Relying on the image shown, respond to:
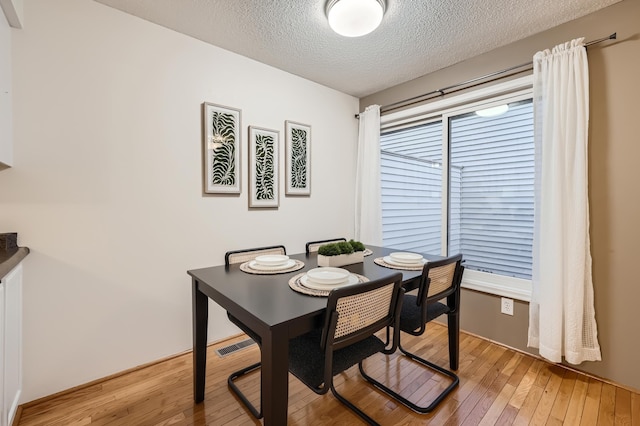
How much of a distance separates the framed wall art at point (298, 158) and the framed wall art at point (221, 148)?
529 mm

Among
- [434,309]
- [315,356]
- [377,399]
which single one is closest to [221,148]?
[315,356]

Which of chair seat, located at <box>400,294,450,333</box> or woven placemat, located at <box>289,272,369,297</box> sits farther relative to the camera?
chair seat, located at <box>400,294,450,333</box>

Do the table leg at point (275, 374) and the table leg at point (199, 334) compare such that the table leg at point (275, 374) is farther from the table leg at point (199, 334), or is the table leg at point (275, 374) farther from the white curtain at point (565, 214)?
the white curtain at point (565, 214)

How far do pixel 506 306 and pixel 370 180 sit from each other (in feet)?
5.66

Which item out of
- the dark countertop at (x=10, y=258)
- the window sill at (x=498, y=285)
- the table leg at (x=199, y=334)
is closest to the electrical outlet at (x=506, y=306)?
the window sill at (x=498, y=285)

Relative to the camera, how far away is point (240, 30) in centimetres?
216

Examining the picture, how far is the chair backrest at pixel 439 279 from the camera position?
160 cm

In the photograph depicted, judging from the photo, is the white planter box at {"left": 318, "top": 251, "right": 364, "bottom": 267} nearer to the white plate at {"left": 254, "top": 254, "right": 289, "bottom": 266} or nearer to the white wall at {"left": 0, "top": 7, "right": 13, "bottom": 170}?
the white plate at {"left": 254, "top": 254, "right": 289, "bottom": 266}

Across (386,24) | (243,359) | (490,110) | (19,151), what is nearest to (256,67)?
(386,24)

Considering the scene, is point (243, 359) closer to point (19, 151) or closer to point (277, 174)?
point (277, 174)

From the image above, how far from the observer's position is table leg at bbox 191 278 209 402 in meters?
1.64

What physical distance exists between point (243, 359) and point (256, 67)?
244cm

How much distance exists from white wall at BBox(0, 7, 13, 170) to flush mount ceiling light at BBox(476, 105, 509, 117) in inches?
128

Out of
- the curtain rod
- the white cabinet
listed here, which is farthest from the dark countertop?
the curtain rod
